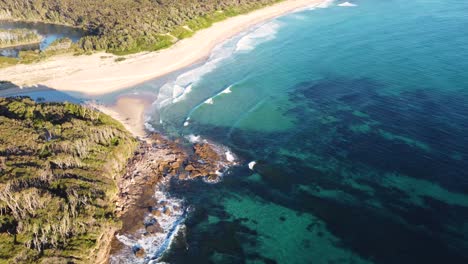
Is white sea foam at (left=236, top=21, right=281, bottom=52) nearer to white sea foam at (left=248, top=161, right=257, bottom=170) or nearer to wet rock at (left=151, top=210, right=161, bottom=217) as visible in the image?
white sea foam at (left=248, top=161, right=257, bottom=170)

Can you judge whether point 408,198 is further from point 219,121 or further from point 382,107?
point 219,121

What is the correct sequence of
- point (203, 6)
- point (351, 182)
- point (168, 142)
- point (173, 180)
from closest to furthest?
point (351, 182) < point (173, 180) < point (168, 142) < point (203, 6)

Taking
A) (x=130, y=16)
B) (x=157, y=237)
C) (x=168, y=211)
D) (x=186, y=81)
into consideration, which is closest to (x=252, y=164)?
(x=168, y=211)

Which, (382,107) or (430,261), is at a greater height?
(382,107)

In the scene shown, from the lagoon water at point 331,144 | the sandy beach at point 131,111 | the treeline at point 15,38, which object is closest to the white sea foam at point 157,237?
the lagoon water at point 331,144

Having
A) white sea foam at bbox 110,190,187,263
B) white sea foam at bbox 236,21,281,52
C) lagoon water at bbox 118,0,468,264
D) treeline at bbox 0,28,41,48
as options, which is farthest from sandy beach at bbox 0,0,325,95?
white sea foam at bbox 110,190,187,263

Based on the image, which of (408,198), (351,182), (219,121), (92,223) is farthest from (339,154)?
(92,223)

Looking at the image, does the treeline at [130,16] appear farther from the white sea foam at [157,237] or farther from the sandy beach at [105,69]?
the white sea foam at [157,237]
